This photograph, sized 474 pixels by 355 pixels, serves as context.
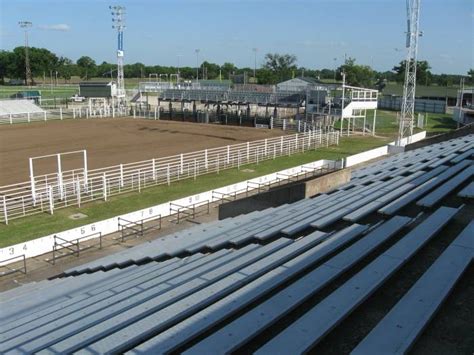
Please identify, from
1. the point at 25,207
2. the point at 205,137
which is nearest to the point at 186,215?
the point at 25,207

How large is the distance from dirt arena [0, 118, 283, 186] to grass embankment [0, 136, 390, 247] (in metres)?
6.58

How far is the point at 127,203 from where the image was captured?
65.1 feet

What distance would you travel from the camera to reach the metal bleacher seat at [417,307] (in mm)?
4113

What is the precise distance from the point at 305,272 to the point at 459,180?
22.6 feet

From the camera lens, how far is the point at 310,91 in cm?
4716

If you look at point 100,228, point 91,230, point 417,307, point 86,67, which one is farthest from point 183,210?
point 86,67

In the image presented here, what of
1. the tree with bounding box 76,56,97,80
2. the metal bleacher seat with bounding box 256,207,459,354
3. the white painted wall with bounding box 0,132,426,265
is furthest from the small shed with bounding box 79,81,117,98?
the tree with bounding box 76,56,97,80

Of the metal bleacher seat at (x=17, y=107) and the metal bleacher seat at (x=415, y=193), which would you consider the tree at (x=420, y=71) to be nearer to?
the metal bleacher seat at (x=17, y=107)

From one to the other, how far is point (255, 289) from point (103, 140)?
1342 inches

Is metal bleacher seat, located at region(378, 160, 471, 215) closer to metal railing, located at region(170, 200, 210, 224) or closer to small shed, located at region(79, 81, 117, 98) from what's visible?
metal railing, located at region(170, 200, 210, 224)

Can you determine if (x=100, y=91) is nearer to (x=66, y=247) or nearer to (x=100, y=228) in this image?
(x=100, y=228)

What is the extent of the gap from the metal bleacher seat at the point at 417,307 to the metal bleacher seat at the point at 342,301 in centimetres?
40

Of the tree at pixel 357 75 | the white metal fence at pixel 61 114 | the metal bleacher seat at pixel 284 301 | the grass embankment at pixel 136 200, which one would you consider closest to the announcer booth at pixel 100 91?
the white metal fence at pixel 61 114

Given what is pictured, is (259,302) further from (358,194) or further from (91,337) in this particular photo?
(358,194)
